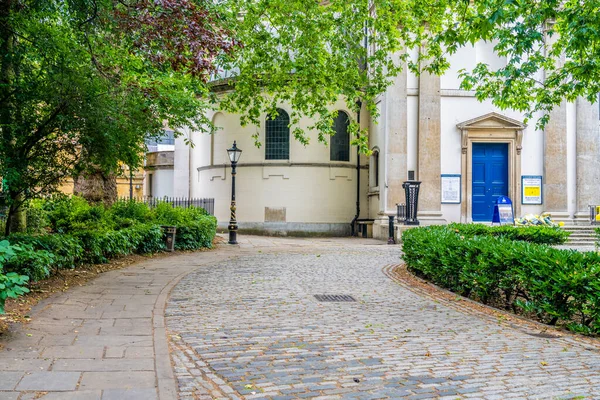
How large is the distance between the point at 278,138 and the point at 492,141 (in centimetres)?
943

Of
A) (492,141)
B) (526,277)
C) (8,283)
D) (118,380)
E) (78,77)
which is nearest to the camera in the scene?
(118,380)

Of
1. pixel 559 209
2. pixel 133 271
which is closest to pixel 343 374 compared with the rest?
pixel 133 271

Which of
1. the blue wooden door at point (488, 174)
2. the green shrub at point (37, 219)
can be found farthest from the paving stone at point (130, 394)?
the blue wooden door at point (488, 174)

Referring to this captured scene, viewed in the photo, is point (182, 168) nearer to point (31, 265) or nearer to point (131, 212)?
point (131, 212)

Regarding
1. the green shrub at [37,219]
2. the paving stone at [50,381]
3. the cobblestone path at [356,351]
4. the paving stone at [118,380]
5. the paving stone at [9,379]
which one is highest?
the green shrub at [37,219]

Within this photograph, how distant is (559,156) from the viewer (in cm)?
2297

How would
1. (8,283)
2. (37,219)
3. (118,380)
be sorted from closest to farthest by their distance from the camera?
(118,380) < (8,283) < (37,219)

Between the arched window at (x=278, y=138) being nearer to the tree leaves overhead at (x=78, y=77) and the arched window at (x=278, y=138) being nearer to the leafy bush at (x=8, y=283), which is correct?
the tree leaves overhead at (x=78, y=77)

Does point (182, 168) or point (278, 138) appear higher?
point (278, 138)

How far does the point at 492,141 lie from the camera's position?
75.9ft

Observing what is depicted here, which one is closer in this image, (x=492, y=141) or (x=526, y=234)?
(x=526, y=234)

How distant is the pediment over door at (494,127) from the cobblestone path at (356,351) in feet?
47.6

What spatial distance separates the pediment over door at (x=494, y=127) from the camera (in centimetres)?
2288

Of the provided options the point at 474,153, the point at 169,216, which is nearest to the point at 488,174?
the point at 474,153
